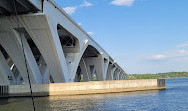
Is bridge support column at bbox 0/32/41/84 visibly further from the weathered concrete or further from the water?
the water

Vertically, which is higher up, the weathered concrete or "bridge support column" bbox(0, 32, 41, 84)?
"bridge support column" bbox(0, 32, 41, 84)

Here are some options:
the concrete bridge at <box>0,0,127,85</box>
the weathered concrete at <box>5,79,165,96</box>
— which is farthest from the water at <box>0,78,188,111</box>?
the concrete bridge at <box>0,0,127,85</box>

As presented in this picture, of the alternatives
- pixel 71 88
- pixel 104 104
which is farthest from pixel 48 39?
pixel 104 104

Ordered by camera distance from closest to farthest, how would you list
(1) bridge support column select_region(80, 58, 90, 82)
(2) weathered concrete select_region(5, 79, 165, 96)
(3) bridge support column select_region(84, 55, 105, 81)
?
(2) weathered concrete select_region(5, 79, 165, 96) → (1) bridge support column select_region(80, 58, 90, 82) → (3) bridge support column select_region(84, 55, 105, 81)

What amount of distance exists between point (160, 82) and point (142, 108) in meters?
19.9

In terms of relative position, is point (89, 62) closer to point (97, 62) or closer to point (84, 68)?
point (97, 62)

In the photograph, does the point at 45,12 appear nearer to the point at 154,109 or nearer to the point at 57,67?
the point at 57,67

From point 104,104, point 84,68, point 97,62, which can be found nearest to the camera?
point 104,104

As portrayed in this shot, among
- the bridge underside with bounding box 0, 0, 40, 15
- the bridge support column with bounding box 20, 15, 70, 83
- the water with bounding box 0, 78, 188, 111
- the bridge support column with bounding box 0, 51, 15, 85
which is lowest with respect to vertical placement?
the water with bounding box 0, 78, 188, 111

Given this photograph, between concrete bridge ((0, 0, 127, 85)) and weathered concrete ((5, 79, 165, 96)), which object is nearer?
concrete bridge ((0, 0, 127, 85))

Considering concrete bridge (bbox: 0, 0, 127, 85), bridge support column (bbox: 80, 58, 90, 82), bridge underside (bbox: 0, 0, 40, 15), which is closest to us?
bridge underside (bbox: 0, 0, 40, 15)

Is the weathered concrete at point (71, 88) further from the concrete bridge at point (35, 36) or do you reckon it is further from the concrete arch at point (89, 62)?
the concrete arch at point (89, 62)

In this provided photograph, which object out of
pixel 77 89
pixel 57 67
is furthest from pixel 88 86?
pixel 57 67

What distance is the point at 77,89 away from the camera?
31.2m
